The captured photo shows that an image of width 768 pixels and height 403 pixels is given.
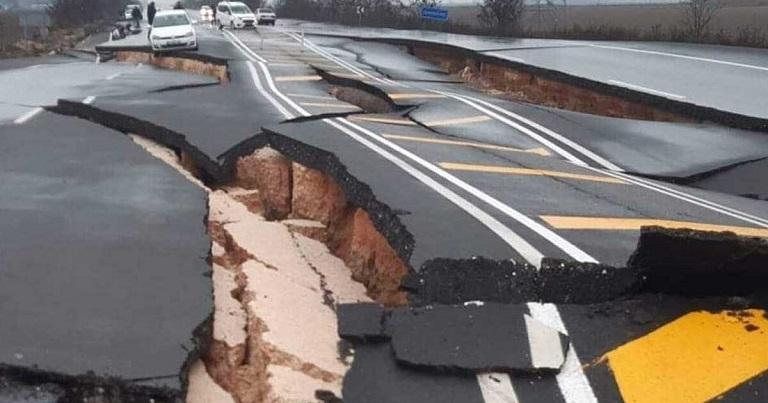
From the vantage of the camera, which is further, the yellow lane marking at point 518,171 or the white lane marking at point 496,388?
the yellow lane marking at point 518,171

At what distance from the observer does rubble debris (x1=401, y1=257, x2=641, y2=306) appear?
5395 mm

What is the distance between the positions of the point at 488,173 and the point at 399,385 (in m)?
5.22

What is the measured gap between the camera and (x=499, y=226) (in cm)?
684

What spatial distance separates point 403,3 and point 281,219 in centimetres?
4827

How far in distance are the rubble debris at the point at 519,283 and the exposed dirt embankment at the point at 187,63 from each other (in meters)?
15.6

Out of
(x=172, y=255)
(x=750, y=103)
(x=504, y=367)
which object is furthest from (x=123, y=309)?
(x=750, y=103)

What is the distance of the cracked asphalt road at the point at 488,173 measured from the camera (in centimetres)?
480

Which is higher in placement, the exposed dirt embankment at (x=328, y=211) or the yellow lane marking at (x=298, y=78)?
the yellow lane marking at (x=298, y=78)

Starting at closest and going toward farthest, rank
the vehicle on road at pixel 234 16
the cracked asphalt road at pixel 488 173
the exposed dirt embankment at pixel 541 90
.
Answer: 1. the cracked asphalt road at pixel 488 173
2. the exposed dirt embankment at pixel 541 90
3. the vehicle on road at pixel 234 16

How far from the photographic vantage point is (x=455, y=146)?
11.1m

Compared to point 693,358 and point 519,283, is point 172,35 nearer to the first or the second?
point 519,283

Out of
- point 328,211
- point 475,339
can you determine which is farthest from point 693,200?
point 475,339

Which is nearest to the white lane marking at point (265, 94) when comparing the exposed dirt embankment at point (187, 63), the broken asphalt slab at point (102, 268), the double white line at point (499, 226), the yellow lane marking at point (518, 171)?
the double white line at point (499, 226)

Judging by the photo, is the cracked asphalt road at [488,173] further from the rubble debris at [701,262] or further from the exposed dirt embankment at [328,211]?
the exposed dirt embankment at [328,211]
